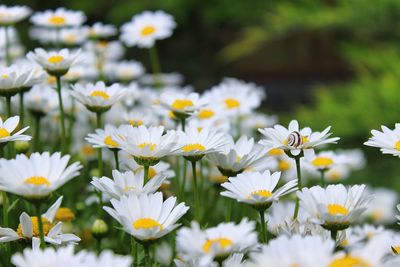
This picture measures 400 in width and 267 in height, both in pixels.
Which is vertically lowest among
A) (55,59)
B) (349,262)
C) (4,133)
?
(349,262)

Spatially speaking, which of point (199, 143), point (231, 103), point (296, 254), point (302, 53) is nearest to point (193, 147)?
point (199, 143)

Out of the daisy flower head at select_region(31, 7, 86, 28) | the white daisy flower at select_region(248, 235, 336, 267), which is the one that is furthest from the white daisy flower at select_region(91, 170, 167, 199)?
the daisy flower head at select_region(31, 7, 86, 28)

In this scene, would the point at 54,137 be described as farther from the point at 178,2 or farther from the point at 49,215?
the point at 178,2

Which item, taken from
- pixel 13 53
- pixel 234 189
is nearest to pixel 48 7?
pixel 13 53

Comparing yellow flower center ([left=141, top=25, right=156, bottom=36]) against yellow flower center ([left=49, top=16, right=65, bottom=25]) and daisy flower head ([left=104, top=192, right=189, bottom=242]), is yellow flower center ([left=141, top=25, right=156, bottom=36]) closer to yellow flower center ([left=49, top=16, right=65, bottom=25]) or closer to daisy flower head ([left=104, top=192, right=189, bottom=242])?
yellow flower center ([left=49, top=16, right=65, bottom=25])

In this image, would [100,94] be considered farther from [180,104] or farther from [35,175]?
[35,175]

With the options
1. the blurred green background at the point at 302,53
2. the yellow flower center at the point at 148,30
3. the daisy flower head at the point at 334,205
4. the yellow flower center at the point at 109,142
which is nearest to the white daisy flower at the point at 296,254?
the daisy flower head at the point at 334,205

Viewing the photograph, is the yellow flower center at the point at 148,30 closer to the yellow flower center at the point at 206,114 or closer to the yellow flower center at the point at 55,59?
the yellow flower center at the point at 206,114
